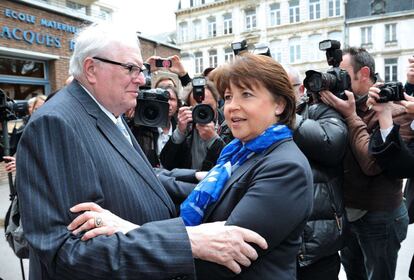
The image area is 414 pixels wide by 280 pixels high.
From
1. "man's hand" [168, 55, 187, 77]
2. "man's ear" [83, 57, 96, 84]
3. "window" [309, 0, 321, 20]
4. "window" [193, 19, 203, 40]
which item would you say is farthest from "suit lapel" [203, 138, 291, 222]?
"window" [193, 19, 203, 40]

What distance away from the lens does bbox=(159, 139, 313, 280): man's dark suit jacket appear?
1.23 meters

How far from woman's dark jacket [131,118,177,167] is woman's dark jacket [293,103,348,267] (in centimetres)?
156

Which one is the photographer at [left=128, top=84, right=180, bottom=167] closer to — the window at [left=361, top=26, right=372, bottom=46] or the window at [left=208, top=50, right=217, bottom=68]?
the window at [left=361, top=26, right=372, bottom=46]

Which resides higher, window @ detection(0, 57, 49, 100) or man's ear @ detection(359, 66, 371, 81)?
window @ detection(0, 57, 49, 100)

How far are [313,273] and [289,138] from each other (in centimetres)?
98

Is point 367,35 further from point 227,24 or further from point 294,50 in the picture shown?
point 227,24

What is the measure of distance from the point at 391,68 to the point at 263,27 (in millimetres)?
11440

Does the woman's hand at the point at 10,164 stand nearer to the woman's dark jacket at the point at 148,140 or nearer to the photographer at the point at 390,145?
the woman's dark jacket at the point at 148,140

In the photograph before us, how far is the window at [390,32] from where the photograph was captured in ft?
96.2

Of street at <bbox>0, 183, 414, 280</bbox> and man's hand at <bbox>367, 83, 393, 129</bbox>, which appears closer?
man's hand at <bbox>367, 83, 393, 129</bbox>

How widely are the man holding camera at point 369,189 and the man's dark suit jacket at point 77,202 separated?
1.45m

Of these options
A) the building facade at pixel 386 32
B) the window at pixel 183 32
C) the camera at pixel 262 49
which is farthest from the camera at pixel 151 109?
the window at pixel 183 32

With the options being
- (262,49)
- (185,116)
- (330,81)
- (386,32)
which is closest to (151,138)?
(185,116)

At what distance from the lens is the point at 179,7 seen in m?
39.2
